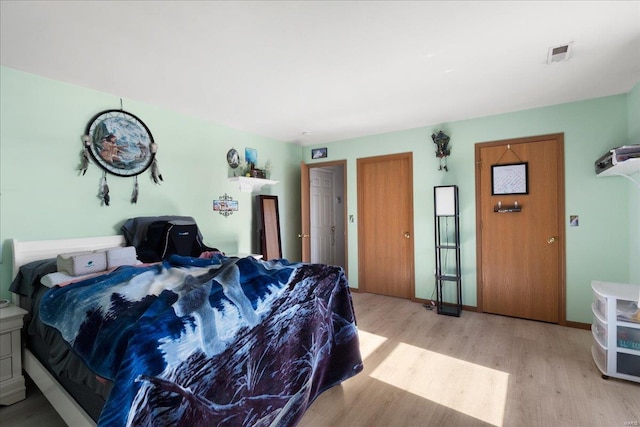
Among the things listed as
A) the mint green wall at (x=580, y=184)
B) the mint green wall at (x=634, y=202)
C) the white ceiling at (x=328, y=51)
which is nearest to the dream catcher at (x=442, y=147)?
the mint green wall at (x=580, y=184)

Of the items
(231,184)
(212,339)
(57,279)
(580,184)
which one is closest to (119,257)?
(57,279)

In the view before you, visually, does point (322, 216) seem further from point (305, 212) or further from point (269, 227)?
point (269, 227)

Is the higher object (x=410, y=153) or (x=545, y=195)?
(x=410, y=153)

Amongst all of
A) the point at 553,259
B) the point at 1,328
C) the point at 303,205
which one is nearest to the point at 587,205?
the point at 553,259

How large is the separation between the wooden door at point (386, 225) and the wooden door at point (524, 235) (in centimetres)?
91

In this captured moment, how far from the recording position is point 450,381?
2168 mm

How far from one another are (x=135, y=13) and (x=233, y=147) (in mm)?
2308

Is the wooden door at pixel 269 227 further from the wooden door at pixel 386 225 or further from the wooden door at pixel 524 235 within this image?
the wooden door at pixel 524 235

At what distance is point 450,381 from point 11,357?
3187mm

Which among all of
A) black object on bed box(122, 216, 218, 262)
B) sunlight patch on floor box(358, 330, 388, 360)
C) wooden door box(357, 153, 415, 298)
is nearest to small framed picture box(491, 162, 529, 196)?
wooden door box(357, 153, 415, 298)

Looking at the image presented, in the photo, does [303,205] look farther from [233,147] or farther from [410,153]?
[410,153]

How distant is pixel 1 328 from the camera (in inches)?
78.8

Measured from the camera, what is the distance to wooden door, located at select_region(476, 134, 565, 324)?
324cm

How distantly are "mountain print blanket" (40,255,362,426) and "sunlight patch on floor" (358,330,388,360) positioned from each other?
0.50 meters
